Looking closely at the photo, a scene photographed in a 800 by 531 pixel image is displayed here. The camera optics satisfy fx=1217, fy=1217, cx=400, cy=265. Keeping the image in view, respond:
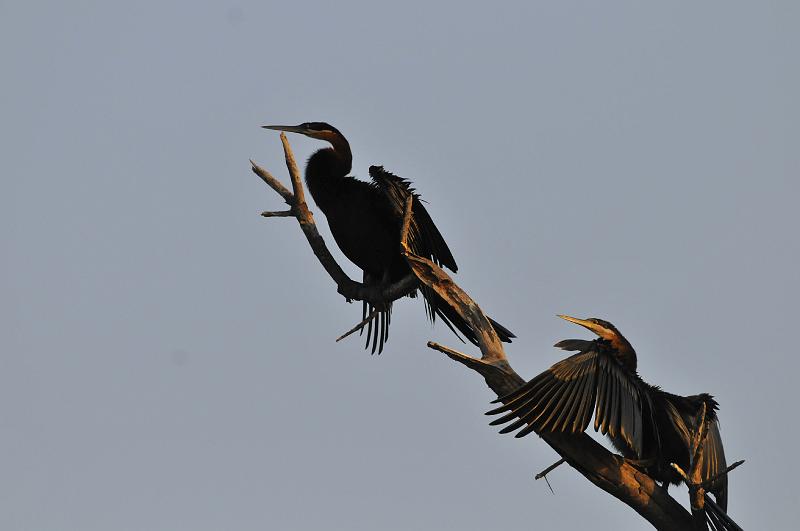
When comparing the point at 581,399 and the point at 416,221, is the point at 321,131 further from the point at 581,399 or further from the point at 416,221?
the point at 581,399

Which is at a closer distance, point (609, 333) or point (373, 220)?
point (609, 333)

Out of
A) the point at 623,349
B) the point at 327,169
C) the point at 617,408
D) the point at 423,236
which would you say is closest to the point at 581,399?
the point at 617,408

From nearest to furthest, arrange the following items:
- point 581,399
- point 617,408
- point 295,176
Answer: point 581,399
point 617,408
point 295,176

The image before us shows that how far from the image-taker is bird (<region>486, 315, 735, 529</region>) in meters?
5.86

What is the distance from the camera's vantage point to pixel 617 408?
→ 6.12 metres

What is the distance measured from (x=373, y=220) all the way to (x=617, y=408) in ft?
8.26

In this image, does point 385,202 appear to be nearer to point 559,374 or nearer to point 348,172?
point 348,172

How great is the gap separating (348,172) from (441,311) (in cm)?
130

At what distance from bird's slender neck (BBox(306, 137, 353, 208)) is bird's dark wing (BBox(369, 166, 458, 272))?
0.41 meters

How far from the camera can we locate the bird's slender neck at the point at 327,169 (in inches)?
323

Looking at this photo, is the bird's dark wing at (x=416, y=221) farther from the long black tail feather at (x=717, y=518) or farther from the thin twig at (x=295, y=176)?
the long black tail feather at (x=717, y=518)

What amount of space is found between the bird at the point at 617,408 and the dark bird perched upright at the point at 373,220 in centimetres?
123

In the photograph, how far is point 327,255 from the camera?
302 inches

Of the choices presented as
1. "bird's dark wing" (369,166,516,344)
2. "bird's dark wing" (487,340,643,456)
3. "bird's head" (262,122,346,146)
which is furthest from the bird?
"bird's head" (262,122,346,146)
